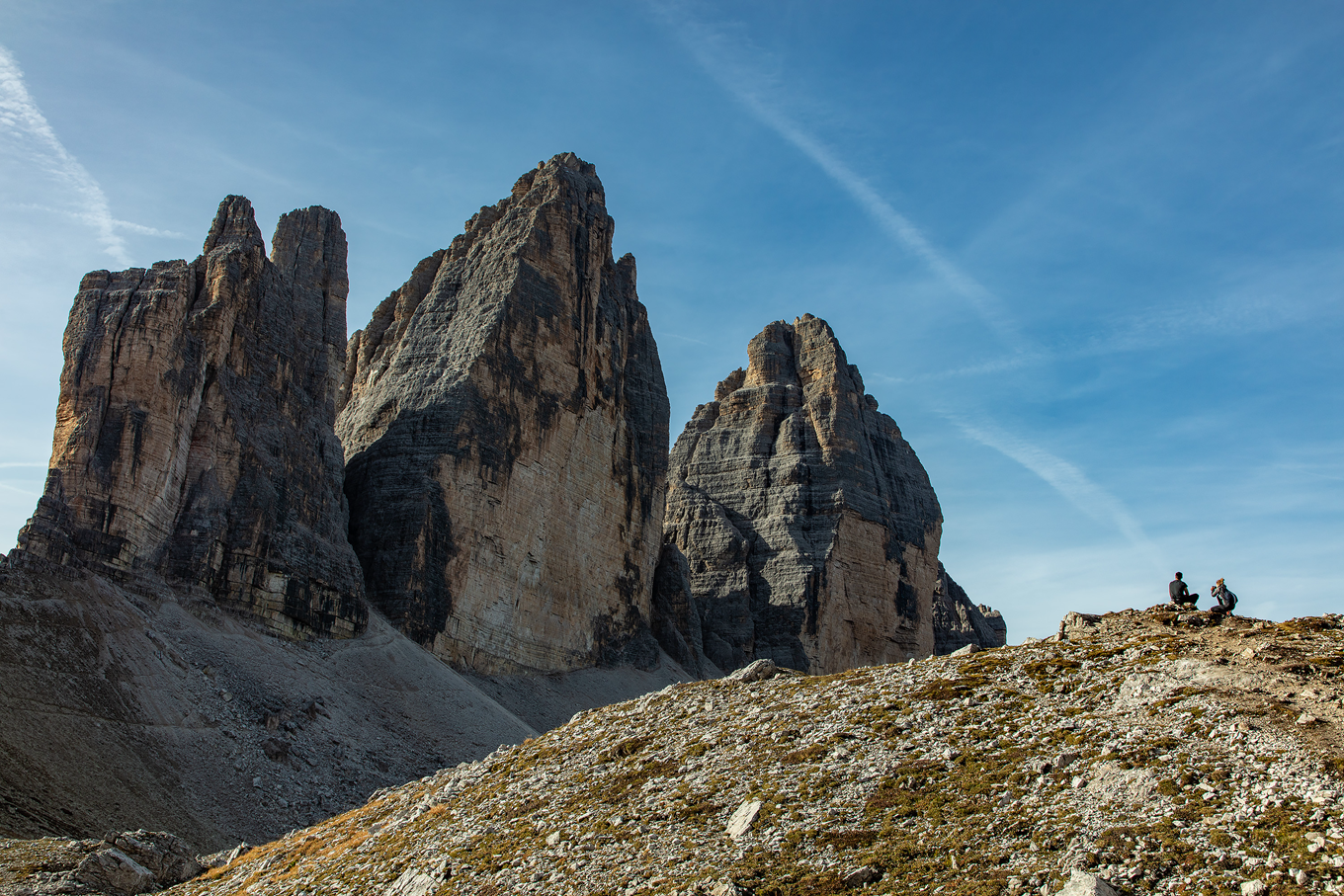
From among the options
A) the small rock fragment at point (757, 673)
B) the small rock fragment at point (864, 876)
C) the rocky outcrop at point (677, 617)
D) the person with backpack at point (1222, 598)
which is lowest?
the small rock fragment at point (864, 876)

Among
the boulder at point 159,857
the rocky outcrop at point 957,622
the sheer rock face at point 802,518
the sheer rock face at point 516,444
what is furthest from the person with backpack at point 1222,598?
the rocky outcrop at point 957,622

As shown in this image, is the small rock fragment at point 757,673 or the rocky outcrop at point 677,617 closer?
the small rock fragment at point 757,673

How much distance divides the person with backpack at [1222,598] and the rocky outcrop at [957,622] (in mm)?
111388

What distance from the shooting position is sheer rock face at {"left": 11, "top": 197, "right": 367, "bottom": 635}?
199 ft

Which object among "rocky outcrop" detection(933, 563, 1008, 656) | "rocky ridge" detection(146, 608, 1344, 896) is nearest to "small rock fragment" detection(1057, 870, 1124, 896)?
"rocky ridge" detection(146, 608, 1344, 896)

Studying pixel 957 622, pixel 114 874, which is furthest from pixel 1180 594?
pixel 957 622

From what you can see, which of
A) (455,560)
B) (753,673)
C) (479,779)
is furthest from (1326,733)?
(455,560)

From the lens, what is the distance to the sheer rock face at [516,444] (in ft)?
261

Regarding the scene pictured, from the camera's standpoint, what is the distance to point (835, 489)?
11888 cm

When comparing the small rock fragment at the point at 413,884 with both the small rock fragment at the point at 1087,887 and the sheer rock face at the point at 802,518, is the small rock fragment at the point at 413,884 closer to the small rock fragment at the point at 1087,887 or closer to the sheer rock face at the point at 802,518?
the small rock fragment at the point at 1087,887

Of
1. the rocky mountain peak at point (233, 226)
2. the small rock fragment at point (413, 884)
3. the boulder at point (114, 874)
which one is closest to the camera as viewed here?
the small rock fragment at point (413, 884)

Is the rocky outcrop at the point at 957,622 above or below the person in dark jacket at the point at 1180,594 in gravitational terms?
above

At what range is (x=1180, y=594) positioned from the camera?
2780 cm

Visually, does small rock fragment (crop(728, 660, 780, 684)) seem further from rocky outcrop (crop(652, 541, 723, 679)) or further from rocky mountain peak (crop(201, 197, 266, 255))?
rocky outcrop (crop(652, 541, 723, 679))
